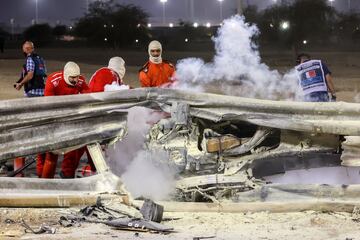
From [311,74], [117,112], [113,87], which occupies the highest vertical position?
[311,74]

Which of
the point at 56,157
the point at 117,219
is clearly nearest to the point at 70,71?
the point at 56,157

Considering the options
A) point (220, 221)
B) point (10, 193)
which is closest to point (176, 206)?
point (220, 221)

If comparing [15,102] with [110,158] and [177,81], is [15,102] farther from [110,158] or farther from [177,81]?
[177,81]

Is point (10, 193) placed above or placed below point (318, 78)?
below

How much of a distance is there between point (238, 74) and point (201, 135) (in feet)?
31.2

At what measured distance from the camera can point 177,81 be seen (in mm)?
9750

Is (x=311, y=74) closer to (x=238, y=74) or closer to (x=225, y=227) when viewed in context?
(x=225, y=227)

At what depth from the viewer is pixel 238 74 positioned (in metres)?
16.5

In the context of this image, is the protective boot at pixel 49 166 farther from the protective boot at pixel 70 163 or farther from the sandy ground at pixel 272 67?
the sandy ground at pixel 272 67

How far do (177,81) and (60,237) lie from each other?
165 inches

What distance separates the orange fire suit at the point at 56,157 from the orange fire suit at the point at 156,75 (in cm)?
119

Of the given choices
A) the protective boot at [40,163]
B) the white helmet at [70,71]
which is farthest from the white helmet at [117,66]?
the protective boot at [40,163]

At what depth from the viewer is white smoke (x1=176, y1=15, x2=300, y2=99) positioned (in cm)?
1331

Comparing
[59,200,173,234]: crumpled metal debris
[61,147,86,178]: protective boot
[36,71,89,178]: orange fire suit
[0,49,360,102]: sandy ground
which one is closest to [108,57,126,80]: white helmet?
[36,71,89,178]: orange fire suit
